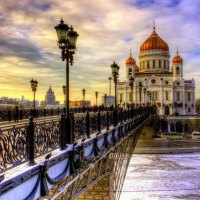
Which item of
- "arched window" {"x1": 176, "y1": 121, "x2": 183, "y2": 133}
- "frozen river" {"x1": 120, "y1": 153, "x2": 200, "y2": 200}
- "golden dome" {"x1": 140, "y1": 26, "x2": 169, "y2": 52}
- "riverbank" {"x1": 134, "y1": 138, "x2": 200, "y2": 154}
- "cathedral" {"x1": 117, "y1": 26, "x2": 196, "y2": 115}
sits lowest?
"frozen river" {"x1": 120, "y1": 153, "x2": 200, "y2": 200}

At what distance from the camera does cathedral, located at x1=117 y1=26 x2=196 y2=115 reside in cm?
8688

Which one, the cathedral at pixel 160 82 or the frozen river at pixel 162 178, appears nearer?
the frozen river at pixel 162 178

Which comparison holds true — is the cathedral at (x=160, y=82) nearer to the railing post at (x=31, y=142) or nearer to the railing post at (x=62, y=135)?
the railing post at (x=62, y=135)

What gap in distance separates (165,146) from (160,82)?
4294cm

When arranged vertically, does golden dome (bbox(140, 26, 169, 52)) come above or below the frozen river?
above

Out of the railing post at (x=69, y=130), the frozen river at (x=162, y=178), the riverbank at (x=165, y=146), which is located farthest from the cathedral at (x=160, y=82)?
the railing post at (x=69, y=130)

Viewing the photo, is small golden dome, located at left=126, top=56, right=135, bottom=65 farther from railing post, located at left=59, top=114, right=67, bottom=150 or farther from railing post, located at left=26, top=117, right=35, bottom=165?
railing post, located at left=26, top=117, right=35, bottom=165

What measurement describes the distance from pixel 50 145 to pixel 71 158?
93 centimetres

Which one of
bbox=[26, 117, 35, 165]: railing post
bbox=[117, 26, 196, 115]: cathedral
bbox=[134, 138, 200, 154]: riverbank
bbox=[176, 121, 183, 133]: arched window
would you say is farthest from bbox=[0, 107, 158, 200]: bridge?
bbox=[117, 26, 196, 115]: cathedral

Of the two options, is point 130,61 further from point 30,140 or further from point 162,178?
point 30,140

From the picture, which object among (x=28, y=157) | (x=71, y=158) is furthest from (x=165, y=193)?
(x=28, y=157)

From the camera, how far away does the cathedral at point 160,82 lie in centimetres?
8688

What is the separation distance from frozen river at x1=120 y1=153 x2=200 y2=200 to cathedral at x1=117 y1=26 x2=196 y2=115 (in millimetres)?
46114

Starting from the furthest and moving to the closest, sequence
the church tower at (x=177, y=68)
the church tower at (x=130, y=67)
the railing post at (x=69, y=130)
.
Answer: the church tower at (x=130, y=67), the church tower at (x=177, y=68), the railing post at (x=69, y=130)
